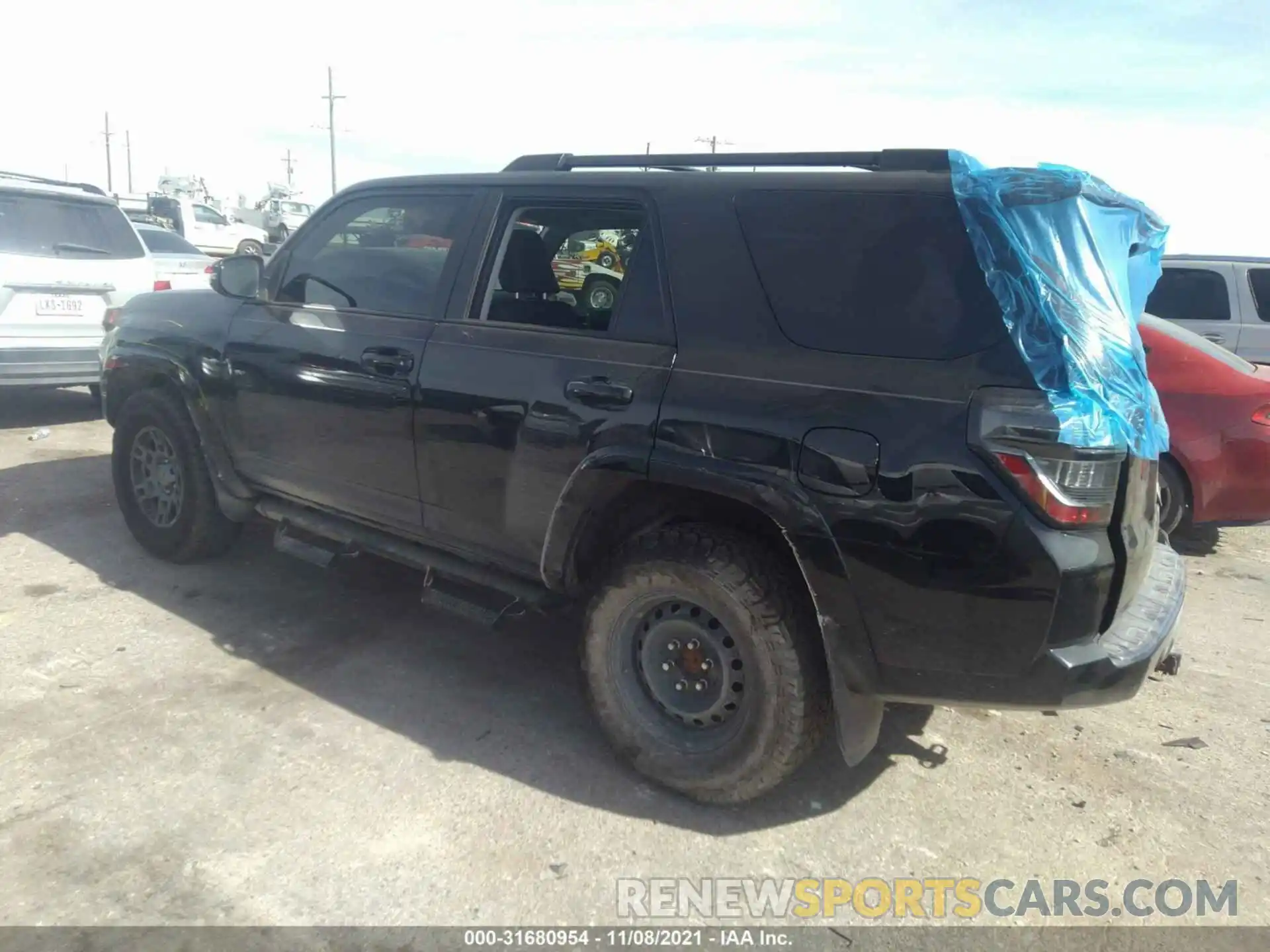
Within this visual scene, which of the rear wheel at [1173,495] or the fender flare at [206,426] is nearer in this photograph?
the fender flare at [206,426]

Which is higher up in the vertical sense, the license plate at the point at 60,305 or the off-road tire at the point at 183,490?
the license plate at the point at 60,305

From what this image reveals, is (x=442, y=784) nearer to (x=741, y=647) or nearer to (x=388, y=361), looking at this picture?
(x=741, y=647)

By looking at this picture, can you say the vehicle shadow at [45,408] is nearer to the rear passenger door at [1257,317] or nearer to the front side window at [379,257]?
the front side window at [379,257]

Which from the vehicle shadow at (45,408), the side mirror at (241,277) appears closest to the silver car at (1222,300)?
the side mirror at (241,277)

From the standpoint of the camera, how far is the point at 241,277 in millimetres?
4215

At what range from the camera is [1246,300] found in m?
8.20

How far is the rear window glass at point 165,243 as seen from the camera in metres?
12.9

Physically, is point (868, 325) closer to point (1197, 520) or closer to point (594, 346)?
point (594, 346)

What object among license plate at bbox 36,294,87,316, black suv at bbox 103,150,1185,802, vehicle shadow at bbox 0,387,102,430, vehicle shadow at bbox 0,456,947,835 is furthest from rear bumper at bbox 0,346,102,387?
black suv at bbox 103,150,1185,802

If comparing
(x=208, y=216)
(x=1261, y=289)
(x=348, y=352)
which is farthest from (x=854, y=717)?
(x=208, y=216)

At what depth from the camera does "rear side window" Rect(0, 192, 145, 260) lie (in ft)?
23.4

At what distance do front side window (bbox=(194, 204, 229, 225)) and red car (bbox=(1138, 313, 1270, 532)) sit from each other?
25.3 metres

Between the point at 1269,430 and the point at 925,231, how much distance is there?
12.6 feet

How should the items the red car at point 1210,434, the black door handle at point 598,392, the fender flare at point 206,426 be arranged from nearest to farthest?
the black door handle at point 598,392 → the fender flare at point 206,426 → the red car at point 1210,434
